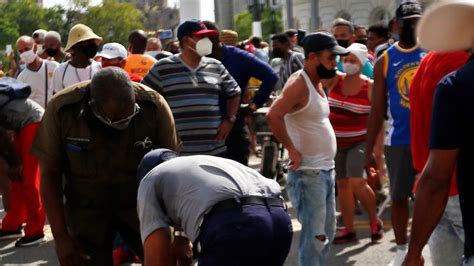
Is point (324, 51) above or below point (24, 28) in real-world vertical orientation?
above

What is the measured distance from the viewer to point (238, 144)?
7660 mm

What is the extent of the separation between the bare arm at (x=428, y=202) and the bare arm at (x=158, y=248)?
911 millimetres

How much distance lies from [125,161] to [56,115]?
405mm

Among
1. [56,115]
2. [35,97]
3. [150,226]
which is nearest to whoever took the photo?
[150,226]

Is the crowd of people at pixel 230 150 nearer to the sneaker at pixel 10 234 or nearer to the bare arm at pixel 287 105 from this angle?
the bare arm at pixel 287 105

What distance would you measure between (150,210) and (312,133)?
2.46m

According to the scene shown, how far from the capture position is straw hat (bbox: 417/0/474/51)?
322cm

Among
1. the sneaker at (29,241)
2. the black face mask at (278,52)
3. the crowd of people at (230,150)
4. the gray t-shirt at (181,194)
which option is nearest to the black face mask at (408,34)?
the crowd of people at (230,150)

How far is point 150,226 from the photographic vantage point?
3670mm

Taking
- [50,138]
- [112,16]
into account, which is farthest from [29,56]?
[112,16]

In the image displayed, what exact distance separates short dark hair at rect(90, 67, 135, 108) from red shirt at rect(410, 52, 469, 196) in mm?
1302

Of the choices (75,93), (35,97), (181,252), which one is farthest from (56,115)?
(35,97)

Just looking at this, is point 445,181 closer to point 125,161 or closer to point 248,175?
point 248,175

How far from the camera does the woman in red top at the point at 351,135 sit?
808 cm
